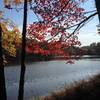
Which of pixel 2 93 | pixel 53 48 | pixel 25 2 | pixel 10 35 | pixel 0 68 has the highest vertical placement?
pixel 25 2

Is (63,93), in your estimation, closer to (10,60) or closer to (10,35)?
(10,35)

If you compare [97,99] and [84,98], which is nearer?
[97,99]

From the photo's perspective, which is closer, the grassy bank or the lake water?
the grassy bank

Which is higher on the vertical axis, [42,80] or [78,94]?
[42,80]

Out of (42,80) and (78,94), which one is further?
(42,80)

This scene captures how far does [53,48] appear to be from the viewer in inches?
401

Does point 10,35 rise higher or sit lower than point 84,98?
higher

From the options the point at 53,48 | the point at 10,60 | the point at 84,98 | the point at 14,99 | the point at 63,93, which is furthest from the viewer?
the point at 10,60

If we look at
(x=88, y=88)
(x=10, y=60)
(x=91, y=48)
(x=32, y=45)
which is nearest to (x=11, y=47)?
(x=32, y=45)

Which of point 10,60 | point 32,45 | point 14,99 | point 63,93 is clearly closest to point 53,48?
point 32,45

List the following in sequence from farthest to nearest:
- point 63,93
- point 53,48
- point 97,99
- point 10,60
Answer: point 10,60
point 63,93
point 97,99
point 53,48

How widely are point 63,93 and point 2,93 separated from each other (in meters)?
6.62

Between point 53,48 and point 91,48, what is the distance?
10558 centimetres

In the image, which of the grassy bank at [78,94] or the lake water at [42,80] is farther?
the lake water at [42,80]
